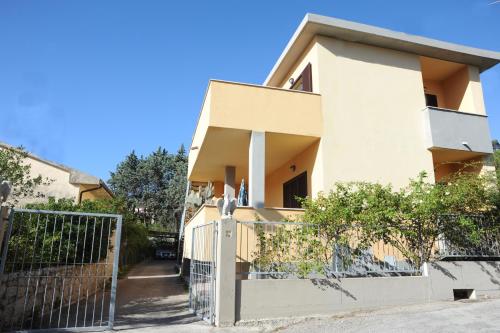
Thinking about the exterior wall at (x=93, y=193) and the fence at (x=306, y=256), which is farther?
the exterior wall at (x=93, y=193)

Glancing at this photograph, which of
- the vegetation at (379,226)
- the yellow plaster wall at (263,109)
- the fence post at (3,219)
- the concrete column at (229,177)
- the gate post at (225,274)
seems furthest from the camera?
the concrete column at (229,177)

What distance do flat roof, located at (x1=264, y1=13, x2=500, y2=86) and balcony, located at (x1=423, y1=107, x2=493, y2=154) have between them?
2.18 meters

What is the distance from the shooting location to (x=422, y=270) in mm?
8305

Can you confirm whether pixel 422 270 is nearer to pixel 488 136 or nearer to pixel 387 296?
pixel 387 296

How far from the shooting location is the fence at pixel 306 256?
301 inches

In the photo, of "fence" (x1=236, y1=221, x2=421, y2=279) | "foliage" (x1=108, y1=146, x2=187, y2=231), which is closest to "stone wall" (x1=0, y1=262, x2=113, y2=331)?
"fence" (x1=236, y1=221, x2=421, y2=279)

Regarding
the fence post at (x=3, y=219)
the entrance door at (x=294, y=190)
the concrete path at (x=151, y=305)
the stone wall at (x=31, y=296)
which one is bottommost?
the concrete path at (x=151, y=305)

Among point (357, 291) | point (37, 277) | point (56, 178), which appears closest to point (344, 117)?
point (357, 291)

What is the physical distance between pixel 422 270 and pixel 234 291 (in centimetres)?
449

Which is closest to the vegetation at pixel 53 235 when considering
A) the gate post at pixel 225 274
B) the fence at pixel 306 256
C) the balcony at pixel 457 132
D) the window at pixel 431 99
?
the gate post at pixel 225 274

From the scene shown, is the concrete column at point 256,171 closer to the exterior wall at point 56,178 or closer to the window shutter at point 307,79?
the window shutter at point 307,79

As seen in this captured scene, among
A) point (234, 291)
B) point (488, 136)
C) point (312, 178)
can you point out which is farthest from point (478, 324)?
point (488, 136)

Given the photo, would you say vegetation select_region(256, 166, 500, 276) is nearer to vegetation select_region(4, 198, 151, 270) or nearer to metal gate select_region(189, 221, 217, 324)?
metal gate select_region(189, 221, 217, 324)

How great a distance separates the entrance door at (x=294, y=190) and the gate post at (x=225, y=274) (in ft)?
17.9
